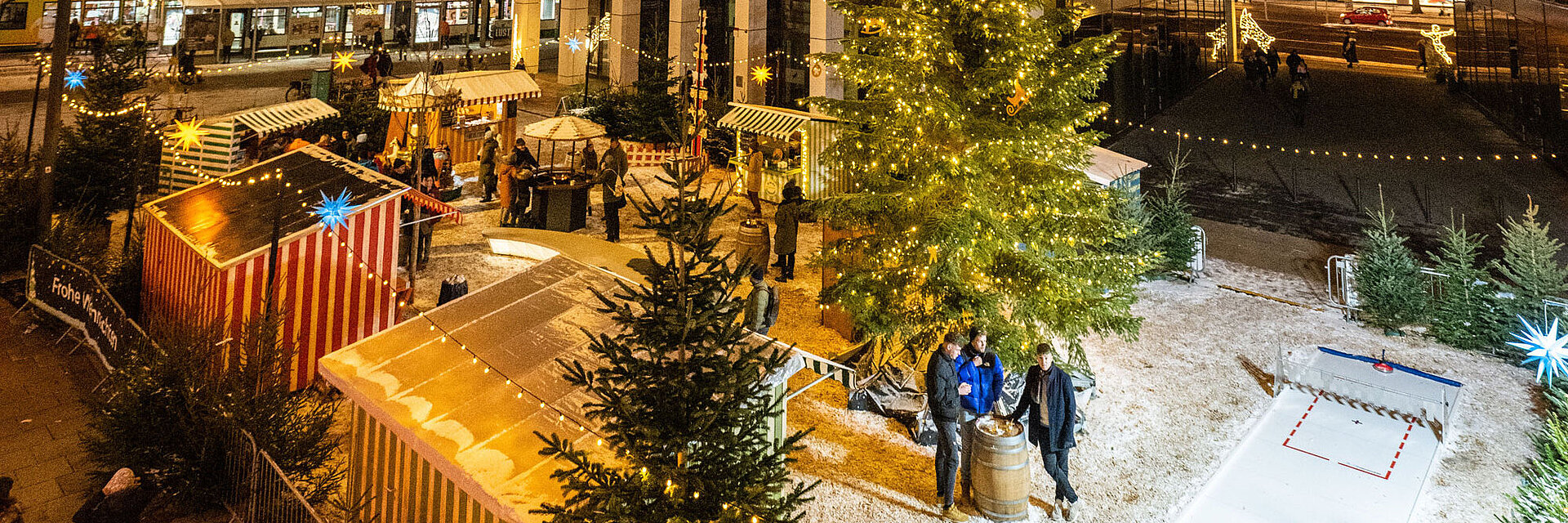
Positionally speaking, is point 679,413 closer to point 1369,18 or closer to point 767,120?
point 767,120

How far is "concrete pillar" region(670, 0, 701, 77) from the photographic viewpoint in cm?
2865

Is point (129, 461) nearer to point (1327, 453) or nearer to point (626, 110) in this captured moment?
point (1327, 453)

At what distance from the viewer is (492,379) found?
666 cm

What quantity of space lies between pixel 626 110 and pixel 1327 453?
19.3m

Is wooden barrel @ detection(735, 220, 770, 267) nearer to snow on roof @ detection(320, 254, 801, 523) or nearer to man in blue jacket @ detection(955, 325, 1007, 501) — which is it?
snow on roof @ detection(320, 254, 801, 523)

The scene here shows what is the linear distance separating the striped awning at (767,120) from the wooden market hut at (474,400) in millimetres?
10757

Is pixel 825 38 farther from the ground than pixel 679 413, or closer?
farther from the ground

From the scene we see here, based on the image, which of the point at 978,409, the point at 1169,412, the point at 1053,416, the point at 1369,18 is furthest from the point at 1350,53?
the point at 978,409

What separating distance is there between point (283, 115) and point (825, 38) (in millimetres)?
12422

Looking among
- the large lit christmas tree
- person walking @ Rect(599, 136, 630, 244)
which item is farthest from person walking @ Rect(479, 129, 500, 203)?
the large lit christmas tree

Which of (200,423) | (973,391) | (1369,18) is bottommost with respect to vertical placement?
(200,423)

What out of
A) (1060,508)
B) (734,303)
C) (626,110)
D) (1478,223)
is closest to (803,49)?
(626,110)

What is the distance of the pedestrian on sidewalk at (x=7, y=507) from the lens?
7.62 m

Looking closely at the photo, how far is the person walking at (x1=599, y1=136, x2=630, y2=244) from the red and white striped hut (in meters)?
3.86
